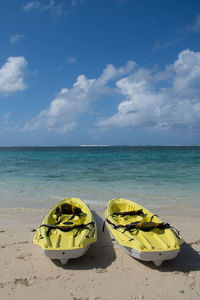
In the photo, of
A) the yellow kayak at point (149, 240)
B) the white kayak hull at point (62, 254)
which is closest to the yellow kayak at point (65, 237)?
the white kayak hull at point (62, 254)

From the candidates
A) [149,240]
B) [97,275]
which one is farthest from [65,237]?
[149,240]

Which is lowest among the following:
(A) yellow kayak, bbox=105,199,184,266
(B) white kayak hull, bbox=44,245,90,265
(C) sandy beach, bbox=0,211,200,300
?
(C) sandy beach, bbox=0,211,200,300

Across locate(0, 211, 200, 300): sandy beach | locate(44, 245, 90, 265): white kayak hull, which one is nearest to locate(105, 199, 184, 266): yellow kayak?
locate(0, 211, 200, 300): sandy beach

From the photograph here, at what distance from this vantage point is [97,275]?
4090 mm

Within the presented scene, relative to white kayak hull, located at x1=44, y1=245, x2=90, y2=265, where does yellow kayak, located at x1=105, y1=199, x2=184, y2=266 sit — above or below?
above

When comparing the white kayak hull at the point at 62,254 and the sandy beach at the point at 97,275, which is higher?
the white kayak hull at the point at 62,254

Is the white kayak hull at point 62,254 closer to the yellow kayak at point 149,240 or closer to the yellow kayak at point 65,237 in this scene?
the yellow kayak at point 65,237

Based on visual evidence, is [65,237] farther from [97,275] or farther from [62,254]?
[97,275]

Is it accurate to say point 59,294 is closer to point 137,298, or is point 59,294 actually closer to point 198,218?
point 137,298

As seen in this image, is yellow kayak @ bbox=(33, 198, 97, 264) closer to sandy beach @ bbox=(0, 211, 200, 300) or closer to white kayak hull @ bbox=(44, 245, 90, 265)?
white kayak hull @ bbox=(44, 245, 90, 265)

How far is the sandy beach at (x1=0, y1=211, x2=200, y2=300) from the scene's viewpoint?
3621 millimetres

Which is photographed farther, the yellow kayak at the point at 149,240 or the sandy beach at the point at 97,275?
the yellow kayak at the point at 149,240

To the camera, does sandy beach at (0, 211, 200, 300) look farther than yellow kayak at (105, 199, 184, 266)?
No

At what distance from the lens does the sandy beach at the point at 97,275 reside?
3.62 metres
